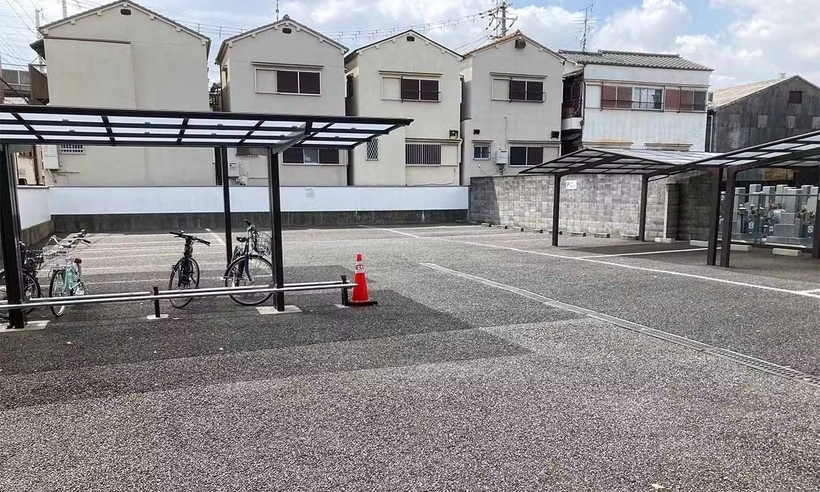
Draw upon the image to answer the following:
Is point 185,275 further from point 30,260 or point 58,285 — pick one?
point 30,260

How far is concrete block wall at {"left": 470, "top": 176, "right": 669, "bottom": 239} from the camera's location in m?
14.5

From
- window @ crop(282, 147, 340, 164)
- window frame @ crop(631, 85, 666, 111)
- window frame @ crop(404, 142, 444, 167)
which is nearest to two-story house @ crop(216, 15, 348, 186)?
window @ crop(282, 147, 340, 164)

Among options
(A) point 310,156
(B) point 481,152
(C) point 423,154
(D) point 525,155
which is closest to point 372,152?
(C) point 423,154

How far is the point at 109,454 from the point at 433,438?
1.90m

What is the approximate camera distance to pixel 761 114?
100 ft

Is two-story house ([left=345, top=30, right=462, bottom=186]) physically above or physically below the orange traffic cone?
above

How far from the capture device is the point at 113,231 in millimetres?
18531

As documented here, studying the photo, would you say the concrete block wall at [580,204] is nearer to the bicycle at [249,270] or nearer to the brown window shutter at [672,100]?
the bicycle at [249,270]

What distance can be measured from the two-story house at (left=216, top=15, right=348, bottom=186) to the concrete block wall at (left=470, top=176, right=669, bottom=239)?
7.11 meters

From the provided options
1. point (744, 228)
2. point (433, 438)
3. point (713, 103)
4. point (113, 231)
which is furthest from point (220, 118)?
point (713, 103)

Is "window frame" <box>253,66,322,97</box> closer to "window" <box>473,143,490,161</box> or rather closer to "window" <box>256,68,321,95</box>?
"window" <box>256,68,321,95</box>

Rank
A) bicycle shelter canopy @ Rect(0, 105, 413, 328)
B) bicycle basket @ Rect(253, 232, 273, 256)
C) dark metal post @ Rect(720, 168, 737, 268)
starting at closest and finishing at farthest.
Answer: bicycle shelter canopy @ Rect(0, 105, 413, 328)
bicycle basket @ Rect(253, 232, 273, 256)
dark metal post @ Rect(720, 168, 737, 268)

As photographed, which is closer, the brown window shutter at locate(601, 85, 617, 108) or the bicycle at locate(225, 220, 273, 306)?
the bicycle at locate(225, 220, 273, 306)

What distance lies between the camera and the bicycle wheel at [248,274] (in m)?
7.10
